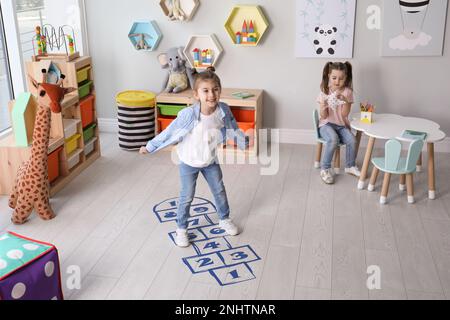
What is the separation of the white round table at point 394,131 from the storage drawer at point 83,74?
193 centimetres

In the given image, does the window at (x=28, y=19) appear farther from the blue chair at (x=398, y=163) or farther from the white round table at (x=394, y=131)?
the blue chair at (x=398, y=163)

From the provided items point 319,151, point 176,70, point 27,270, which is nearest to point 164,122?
point 176,70

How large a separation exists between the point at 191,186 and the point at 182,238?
288 millimetres

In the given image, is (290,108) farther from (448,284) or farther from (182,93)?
(448,284)

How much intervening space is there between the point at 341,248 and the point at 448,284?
1.79 ft

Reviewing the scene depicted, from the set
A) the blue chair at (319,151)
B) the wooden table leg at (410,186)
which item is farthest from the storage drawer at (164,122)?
the wooden table leg at (410,186)

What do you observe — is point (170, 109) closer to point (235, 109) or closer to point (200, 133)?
point (235, 109)

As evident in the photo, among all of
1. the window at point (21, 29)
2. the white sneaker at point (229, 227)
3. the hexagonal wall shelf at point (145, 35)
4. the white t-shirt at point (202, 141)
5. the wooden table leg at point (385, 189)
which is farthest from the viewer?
the hexagonal wall shelf at point (145, 35)

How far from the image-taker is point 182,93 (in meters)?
4.25

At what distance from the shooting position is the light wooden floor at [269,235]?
99.1 inches

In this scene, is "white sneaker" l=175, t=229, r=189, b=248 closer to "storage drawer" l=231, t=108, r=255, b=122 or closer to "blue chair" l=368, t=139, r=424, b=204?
"blue chair" l=368, t=139, r=424, b=204

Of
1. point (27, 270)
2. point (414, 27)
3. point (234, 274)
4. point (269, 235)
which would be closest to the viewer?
point (27, 270)

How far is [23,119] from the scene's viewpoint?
3.29m

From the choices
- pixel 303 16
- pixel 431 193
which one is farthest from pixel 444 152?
pixel 303 16
